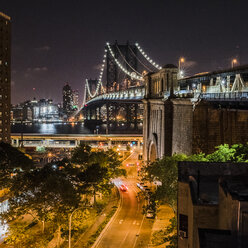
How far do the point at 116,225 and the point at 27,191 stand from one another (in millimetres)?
6041

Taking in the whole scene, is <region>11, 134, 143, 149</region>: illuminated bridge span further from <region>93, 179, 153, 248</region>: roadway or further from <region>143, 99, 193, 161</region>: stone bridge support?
<region>93, 179, 153, 248</region>: roadway

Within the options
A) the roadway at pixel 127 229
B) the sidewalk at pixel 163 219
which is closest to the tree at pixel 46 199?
the roadway at pixel 127 229

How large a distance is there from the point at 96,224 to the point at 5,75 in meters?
39.7

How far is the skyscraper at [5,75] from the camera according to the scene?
166 ft

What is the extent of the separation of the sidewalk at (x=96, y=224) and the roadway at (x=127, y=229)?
686mm

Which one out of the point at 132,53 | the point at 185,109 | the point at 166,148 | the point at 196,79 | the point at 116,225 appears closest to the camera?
the point at 116,225

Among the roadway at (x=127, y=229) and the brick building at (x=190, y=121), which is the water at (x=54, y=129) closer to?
the brick building at (x=190, y=121)

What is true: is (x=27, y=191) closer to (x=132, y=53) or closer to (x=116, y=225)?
(x=116, y=225)

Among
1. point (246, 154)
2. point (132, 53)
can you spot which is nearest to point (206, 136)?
point (246, 154)

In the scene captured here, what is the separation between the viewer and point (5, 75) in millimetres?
53000

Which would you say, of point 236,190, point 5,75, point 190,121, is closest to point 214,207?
point 236,190

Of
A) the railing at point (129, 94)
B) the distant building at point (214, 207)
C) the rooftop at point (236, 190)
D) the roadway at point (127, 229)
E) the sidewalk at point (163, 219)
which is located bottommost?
the roadway at point (127, 229)

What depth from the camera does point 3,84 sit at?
52.6m

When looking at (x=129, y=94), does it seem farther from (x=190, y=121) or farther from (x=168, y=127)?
(x=190, y=121)
